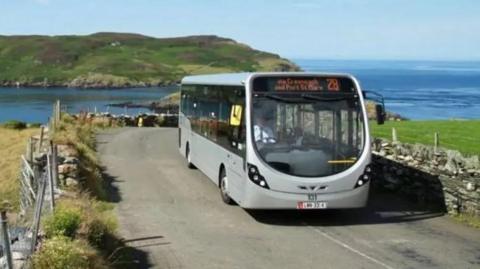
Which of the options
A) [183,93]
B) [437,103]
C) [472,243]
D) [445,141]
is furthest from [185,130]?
[437,103]

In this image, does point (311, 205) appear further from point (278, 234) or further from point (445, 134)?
point (445, 134)

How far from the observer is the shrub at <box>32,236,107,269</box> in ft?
29.3

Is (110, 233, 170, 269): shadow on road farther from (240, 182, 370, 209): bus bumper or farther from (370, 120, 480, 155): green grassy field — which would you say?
(370, 120, 480, 155): green grassy field

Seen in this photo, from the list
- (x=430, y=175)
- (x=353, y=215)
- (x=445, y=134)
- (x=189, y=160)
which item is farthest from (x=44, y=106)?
(x=353, y=215)

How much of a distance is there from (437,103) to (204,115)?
98.9 metres

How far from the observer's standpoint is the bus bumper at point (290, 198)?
1427 centimetres

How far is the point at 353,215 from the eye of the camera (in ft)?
51.5

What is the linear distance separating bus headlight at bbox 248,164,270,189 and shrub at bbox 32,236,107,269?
5115mm

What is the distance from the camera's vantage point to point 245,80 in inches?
595

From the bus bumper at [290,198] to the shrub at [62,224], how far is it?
4239 millimetres

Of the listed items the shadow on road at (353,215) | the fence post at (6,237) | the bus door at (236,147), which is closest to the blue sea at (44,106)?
the bus door at (236,147)

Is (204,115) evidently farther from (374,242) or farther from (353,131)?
(374,242)

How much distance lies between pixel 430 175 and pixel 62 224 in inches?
350

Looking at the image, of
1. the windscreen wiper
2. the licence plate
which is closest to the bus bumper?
the licence plate
